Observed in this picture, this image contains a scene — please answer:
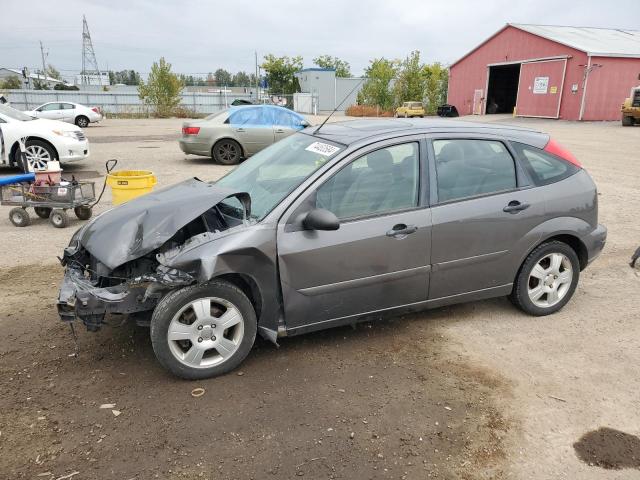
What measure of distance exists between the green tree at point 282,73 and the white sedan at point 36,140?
5646cm

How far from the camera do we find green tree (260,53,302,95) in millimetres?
65125

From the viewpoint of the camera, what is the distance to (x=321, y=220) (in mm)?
3418

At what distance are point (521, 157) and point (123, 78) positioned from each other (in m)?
134

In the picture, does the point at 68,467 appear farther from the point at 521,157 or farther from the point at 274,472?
the point at 521,157

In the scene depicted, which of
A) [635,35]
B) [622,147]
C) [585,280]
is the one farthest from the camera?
[635,35]

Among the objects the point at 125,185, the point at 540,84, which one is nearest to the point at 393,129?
the point at 125,185

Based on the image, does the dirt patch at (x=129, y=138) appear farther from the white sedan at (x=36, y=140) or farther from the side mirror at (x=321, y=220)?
the side mirror at (x=321, y=220)

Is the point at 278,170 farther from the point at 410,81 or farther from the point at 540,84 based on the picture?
the point at 410,81

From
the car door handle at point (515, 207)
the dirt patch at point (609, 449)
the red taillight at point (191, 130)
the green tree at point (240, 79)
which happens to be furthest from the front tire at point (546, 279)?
the green tree at point (240, 79)

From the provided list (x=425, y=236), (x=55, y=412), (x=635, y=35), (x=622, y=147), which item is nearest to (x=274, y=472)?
(x=55, y=412)

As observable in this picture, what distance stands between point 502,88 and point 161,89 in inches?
1097

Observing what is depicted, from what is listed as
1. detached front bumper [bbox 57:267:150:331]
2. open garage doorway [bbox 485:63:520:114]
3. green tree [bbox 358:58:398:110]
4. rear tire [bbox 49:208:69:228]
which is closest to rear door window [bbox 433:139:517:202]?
detached front bumper [bbox 57:267:150:331]

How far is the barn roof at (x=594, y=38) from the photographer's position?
3209 centimetres

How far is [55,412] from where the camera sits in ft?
10.3
